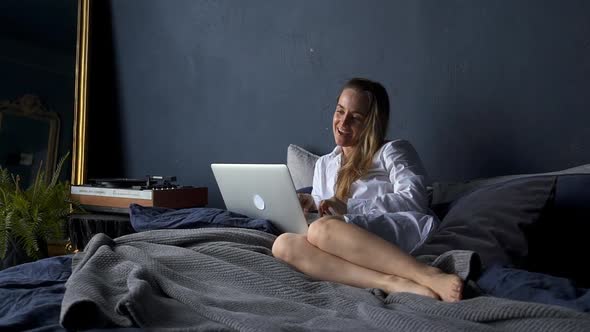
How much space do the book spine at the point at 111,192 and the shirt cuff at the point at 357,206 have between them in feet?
3.24

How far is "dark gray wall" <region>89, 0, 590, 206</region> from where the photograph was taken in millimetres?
1837

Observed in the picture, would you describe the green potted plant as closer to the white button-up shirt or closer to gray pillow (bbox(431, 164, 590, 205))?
the white button-up shirt

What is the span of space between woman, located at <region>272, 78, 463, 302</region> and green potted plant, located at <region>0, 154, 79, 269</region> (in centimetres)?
134

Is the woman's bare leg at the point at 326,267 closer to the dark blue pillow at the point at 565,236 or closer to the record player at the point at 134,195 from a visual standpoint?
the dark blue pillow at the point at 565,236

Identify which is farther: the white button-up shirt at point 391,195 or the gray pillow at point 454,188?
the gray pillow at point 454,188

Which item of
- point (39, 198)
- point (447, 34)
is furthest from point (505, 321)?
point (39, 198)

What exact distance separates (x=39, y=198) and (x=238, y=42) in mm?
1232

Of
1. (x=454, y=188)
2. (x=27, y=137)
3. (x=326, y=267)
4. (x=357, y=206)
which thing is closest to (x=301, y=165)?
(x=357, y=206)

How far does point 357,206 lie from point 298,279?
1.88ft

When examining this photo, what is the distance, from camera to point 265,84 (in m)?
2.65

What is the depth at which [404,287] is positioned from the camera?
3.86 feet

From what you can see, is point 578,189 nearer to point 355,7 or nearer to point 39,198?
point 355,7

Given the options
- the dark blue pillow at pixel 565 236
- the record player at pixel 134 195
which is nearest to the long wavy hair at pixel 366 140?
the dark blue pillow at pixel 565 236

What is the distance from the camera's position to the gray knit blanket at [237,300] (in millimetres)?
864
